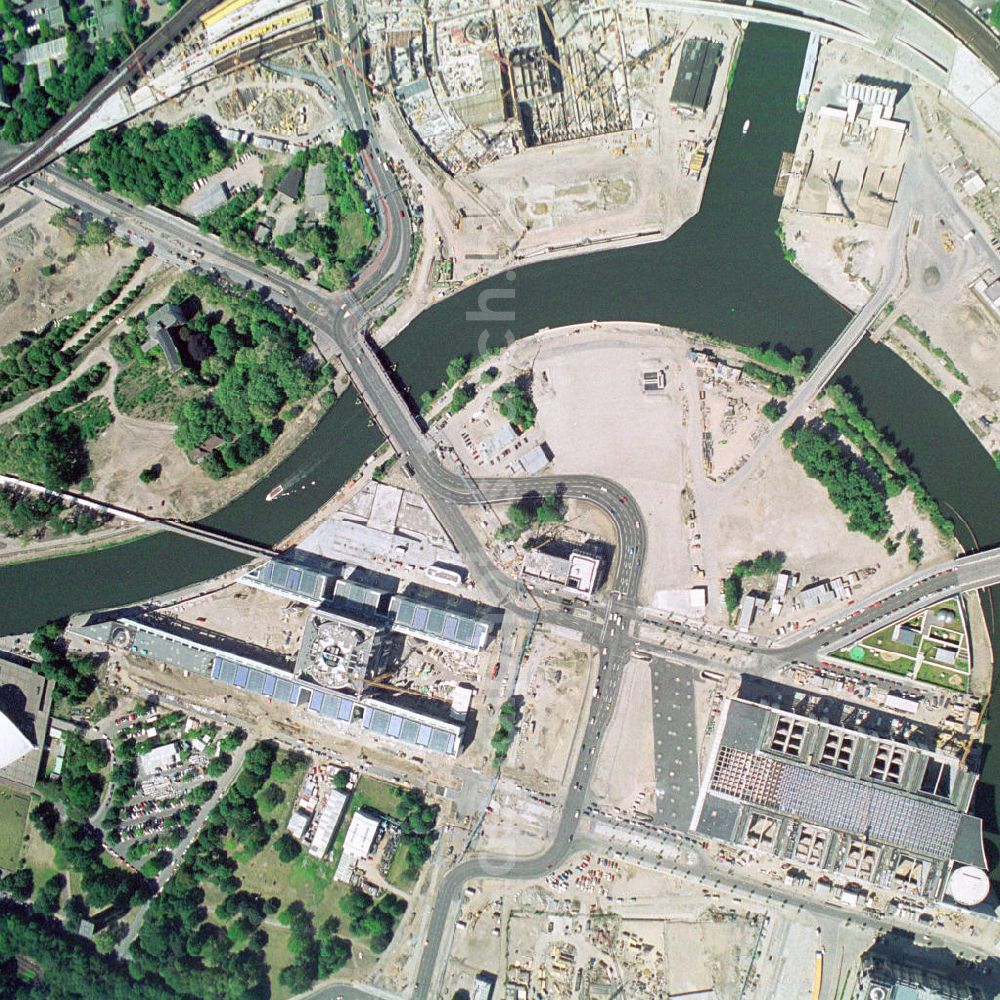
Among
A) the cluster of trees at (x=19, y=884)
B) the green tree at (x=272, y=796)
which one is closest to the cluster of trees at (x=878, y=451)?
the green tree at (x=272, y=796)

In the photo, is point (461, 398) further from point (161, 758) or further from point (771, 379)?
point (161, 758)

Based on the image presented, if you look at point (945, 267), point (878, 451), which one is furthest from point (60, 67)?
point (878, 451)

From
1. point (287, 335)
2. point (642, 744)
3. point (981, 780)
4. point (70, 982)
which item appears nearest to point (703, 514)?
point (642, 744)

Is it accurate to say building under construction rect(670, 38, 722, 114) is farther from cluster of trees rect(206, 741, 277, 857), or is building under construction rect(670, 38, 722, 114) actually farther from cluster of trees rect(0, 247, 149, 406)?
cluster of trees rect(206, 741, 277, 857)

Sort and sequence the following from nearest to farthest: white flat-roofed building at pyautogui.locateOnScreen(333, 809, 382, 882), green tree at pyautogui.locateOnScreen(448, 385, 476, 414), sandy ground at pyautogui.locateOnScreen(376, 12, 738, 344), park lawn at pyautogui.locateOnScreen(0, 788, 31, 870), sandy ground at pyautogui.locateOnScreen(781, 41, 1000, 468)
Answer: sandy ground at pyautogui.locateOnScreen(781, 41, 1000, 468) < sandy ground at pyautogui.locateOnScreen(376, 12, 738, 344) < white flat-roofed building at pyautogui.locateOnScreen(333, 809, 382, 882) < green tree at pyautogui.locateOnScreen(448, 385, 476, 414) < park lawn at pyautogui.locateOnScreen(0, 788, 31, 870)

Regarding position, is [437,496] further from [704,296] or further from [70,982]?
[70,982]

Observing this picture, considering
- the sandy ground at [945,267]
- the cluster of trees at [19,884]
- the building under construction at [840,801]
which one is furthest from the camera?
the cluster of trees at [19,884]

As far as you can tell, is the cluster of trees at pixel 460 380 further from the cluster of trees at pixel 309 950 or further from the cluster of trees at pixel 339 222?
the cluster of trees at pixel 309 950

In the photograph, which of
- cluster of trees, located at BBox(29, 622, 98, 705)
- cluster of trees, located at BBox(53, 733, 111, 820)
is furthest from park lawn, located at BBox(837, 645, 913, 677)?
cluster of trees, located at BBox(29, 622, 98, 705)
